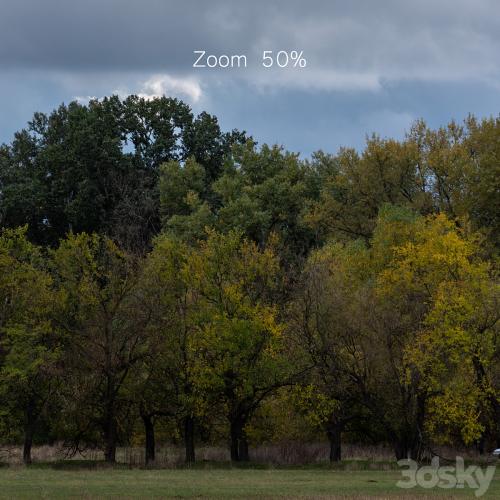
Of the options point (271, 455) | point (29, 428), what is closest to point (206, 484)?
point (271, 455)

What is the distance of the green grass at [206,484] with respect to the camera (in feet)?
111

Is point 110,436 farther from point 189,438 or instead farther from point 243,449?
point 243,449

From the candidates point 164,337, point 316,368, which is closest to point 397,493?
point 316,368

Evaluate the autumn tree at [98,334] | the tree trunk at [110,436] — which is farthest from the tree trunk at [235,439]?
the tree trunk at [110,436]

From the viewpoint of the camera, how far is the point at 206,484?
125ft

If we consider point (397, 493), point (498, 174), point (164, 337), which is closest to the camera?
point (397, 493)

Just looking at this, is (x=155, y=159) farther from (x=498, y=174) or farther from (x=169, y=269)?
(x=169, y=269)

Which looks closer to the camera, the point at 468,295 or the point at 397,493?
the point at 397,493

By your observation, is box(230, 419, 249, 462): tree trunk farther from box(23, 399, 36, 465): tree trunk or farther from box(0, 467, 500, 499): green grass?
box(23, 399, 36, 465): tree trunk

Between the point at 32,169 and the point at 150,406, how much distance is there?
171 feet

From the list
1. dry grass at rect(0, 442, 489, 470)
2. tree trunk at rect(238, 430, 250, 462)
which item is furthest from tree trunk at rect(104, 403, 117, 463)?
tree trunk at rect(238, 430, 250, 462)

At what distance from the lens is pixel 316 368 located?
52.7 metres

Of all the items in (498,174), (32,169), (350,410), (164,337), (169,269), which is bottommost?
(350,410)

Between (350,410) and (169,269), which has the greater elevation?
(169,269)
